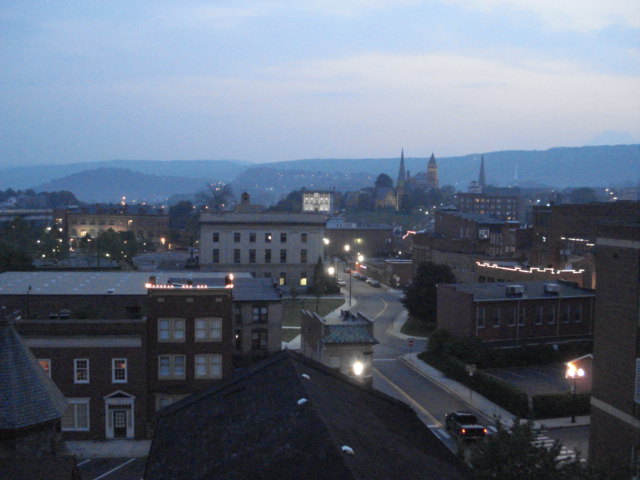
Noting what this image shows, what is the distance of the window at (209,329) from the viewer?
34.8m

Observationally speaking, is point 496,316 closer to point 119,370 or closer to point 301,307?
point 301,307

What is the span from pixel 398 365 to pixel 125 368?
22.6m

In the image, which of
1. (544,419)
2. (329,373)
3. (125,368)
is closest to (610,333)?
(544,419)

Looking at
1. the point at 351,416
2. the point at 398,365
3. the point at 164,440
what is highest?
the point at 351,416

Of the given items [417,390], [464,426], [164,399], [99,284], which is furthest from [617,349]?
[99,284]

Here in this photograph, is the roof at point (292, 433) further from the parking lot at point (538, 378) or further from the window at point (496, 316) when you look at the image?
the window at point (496, 316)

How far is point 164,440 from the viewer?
17641 millimetres

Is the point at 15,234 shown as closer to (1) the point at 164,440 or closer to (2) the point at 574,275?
(2) the point at 574,275

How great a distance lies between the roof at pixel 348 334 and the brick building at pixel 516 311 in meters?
14.3

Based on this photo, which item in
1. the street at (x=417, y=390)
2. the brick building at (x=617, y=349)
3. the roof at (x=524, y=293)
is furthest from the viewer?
the roof at (x=524, y=293)

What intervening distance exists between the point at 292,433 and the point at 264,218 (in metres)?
73.6

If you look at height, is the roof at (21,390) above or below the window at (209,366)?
above

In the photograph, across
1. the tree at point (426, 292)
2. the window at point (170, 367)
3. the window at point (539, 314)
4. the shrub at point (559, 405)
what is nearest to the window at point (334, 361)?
the window at point (170, 367)

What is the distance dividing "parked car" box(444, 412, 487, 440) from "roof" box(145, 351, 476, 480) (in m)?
12.1
